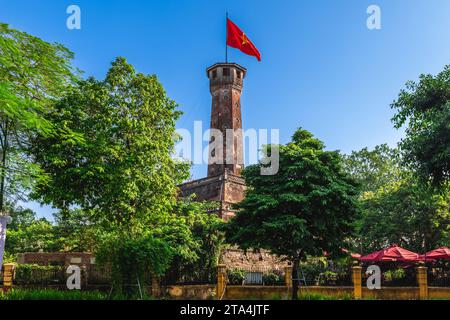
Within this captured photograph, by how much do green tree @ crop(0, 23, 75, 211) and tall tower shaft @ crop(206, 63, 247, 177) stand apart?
2046cm

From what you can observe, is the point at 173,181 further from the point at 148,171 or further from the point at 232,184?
the point at 232,184

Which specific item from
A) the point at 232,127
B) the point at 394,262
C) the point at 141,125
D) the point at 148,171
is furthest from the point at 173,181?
the point at 232,127

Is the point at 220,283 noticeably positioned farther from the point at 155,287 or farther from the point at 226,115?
the point at 226,115

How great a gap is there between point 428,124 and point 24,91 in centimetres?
1410

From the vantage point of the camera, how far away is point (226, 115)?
38.3 metres

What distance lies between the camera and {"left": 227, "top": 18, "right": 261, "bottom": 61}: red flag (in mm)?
26891

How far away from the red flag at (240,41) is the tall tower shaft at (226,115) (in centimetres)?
1119

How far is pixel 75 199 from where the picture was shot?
58.9ft

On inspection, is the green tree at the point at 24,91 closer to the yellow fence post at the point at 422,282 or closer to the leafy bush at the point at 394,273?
the yellow fence post at the point at 422,282

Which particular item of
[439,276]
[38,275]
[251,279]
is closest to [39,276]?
[38,275]

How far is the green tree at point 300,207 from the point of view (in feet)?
52.4

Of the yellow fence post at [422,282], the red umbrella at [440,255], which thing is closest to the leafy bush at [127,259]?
the yellow fence post at [422,282]

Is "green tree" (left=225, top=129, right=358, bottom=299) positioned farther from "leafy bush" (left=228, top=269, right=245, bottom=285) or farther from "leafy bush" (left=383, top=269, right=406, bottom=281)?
"leafy bush" (left=383, top=269, right=406, bottom=281)
